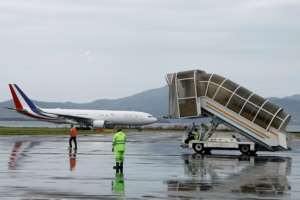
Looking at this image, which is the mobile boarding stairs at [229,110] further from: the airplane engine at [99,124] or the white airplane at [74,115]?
the white airplane at [74,115]

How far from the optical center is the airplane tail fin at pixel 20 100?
96125 mm

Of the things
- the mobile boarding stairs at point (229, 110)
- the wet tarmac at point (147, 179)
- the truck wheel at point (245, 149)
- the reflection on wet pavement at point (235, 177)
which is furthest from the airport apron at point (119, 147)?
the truck wheel at point (245, 149)

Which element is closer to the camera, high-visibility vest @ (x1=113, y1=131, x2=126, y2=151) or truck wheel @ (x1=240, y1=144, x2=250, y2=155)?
high-visibility vest @ (x1=113, y1=131, x2=126, y2=151)

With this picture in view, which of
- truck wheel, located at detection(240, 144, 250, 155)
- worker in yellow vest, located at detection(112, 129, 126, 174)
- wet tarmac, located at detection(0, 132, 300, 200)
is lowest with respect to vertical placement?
wet tarmac, located at detection(0, 132, 300, 200)

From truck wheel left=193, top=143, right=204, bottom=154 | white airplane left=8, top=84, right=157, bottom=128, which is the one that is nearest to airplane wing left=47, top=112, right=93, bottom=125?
white airplane left=8, top=84, right=157, bottom=128

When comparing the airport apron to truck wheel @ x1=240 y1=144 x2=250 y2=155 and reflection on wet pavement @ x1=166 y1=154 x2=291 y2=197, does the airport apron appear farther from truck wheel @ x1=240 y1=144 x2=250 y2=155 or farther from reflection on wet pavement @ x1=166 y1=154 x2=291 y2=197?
truck wheel @ x1=240 y1=144 x2=250 y2=155

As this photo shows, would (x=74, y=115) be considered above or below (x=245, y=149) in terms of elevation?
above

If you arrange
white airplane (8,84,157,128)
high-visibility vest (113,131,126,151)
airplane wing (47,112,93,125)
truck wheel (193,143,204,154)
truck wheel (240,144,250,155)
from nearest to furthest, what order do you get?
high-visibility vest (113,131,126,151), truck wheel (240,144,250,155), truck wheel (193,143,204,154), airplane wing (47,112,93,125), white airplane (8,84,157,128)

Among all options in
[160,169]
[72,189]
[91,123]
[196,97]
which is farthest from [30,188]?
[91,123]

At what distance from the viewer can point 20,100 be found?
96812 millimetres

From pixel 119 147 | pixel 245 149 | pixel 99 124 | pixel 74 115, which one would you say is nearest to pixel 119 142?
pixel 119 147

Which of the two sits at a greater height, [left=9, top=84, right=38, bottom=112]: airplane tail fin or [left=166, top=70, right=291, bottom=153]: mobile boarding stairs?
[left=9, top=84, right=38, bottom=112]: airplane tail fin

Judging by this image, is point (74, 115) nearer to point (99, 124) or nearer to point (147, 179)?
point (99, 124)

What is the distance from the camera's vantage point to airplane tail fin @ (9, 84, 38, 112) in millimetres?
96125
